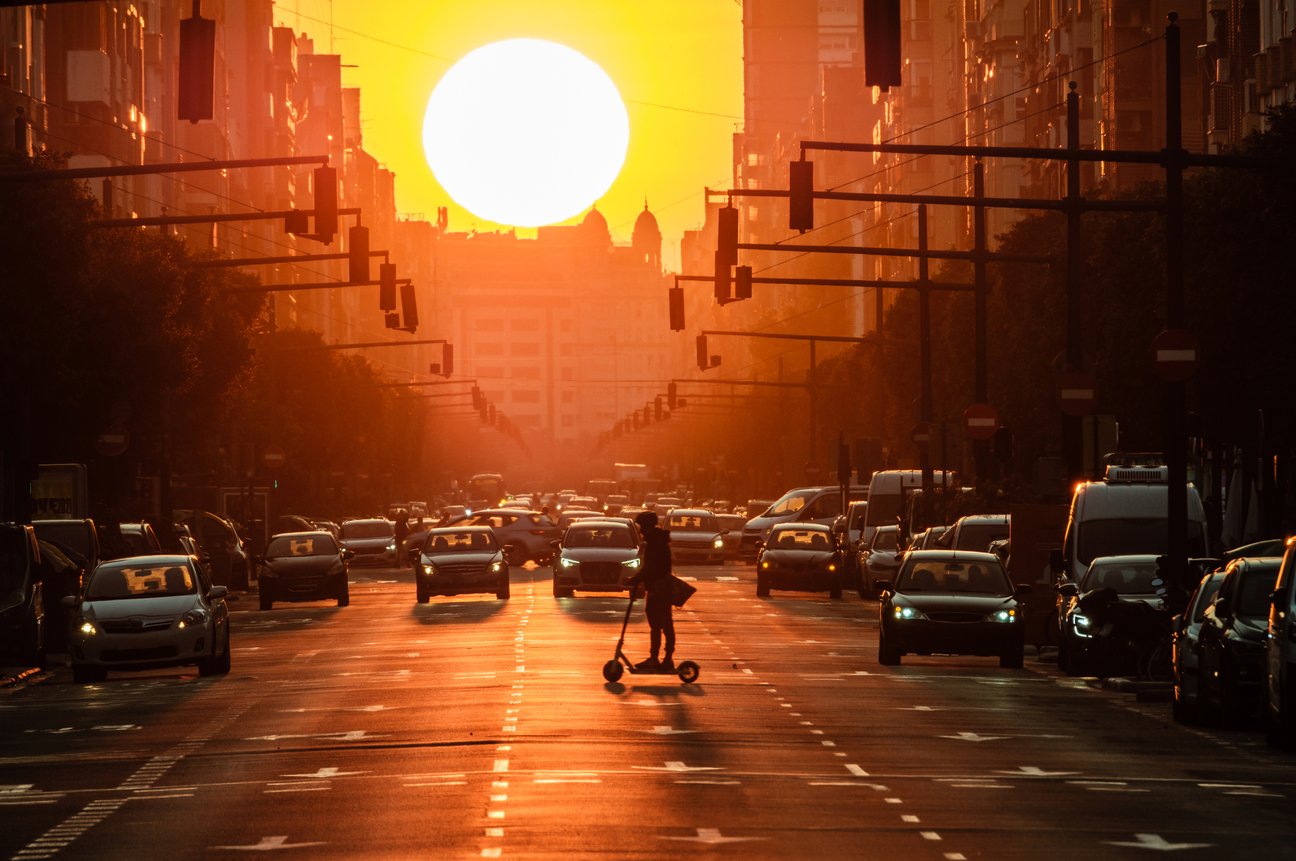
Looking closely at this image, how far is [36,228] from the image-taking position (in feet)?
137

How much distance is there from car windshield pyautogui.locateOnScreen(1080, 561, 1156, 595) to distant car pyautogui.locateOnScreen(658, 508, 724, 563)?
44.0 meters

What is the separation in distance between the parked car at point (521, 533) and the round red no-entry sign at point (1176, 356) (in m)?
44.6

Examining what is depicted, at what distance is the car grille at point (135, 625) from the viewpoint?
30.3m

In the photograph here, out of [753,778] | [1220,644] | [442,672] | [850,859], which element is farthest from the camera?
[442,672]

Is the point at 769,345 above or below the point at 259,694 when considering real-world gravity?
above

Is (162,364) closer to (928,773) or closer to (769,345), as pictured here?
(928,773)

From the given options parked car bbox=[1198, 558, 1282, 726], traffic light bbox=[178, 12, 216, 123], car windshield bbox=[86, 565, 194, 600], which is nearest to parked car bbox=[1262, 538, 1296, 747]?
parked car bbox=[1198, 558, 1282, 726]

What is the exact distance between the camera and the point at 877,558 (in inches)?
2114

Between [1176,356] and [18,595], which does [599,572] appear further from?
[1176,356]

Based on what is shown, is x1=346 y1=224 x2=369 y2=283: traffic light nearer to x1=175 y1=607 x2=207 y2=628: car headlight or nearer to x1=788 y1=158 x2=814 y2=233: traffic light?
x1=788 y1=158 x2=814 y2=233: traffic light

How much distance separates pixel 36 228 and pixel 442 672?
1530 centimetres

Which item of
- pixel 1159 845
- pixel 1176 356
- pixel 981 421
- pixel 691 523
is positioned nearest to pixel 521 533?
pixel 691 523

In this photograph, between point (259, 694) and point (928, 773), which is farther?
point (259, 694)

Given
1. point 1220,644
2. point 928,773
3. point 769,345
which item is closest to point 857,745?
point 928,773
